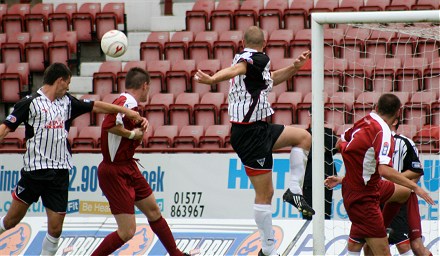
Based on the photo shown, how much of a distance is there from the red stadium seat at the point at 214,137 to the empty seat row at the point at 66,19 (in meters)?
4.38

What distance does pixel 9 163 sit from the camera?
13656 mm

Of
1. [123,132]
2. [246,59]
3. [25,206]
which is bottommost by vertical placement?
[25,206]

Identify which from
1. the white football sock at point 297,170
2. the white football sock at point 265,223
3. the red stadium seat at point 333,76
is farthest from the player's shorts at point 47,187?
the red stadium seat at point 333,76

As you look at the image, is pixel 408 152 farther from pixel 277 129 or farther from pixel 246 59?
pixel 246 59

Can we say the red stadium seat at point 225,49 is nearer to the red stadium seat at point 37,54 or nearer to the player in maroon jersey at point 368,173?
the red stadium seat at point 37,54

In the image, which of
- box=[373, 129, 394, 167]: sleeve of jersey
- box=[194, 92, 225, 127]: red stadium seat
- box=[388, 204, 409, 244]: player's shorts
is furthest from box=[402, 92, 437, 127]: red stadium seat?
box=[373, 129, 394, 167]: sleeve of jersey

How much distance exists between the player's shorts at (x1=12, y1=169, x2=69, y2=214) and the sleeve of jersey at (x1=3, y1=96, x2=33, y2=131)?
518 millimetres

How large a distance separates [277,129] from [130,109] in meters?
1.45

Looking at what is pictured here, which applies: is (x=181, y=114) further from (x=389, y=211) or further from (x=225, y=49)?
(x=389, y=211)

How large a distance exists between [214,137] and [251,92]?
526 centimetres

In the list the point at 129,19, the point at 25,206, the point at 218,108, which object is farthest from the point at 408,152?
the point at 129,19

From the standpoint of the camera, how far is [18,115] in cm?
921

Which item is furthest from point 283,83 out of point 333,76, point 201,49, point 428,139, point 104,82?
point 428,139

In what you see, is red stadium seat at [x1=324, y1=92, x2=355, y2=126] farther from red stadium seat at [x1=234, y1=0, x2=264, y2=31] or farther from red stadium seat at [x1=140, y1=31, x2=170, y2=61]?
red stadium seat at [x1=140, y1=31, x2=170, y2=61]
